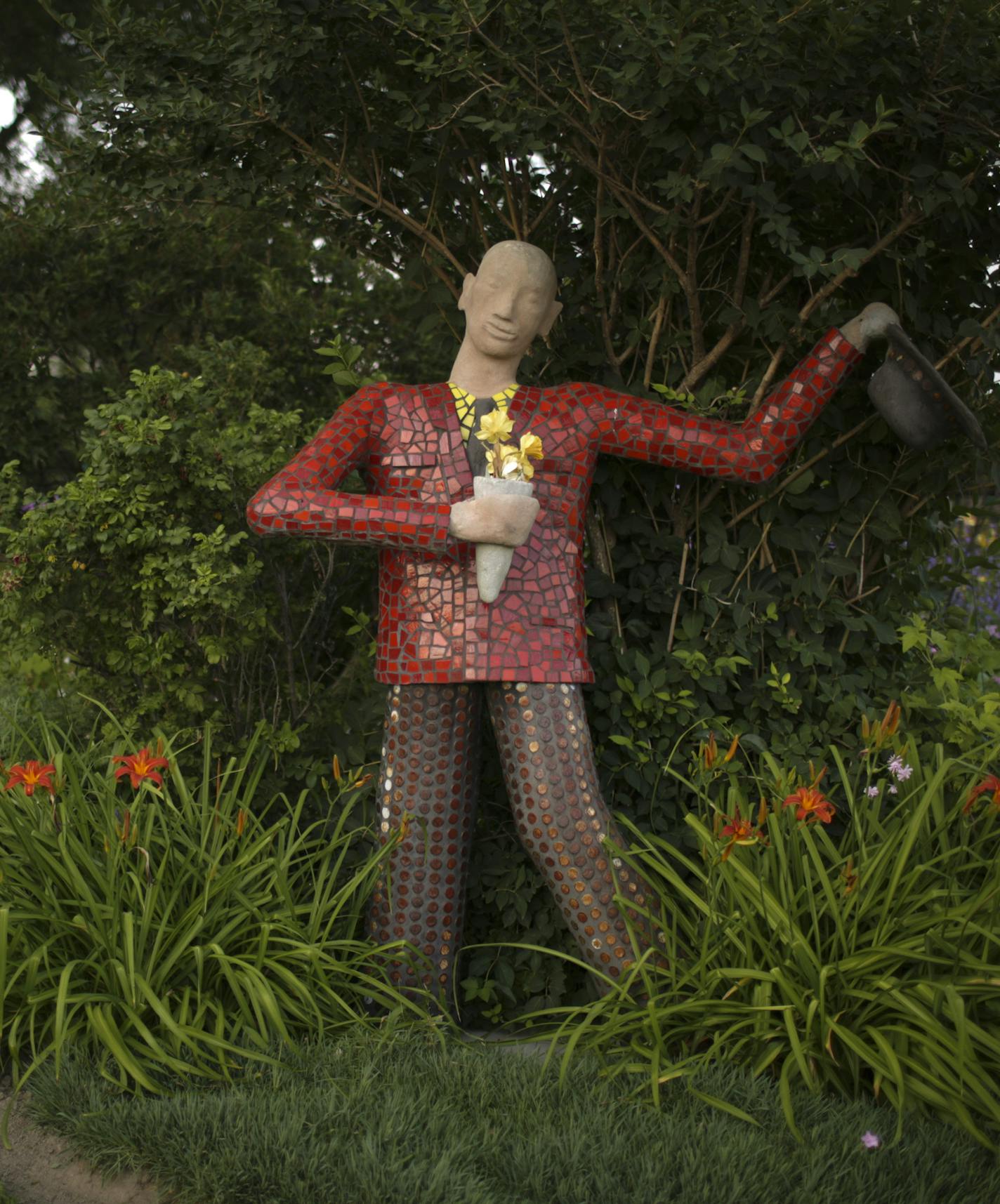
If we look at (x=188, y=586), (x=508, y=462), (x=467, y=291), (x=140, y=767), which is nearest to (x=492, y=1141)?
(x=140, y=767)

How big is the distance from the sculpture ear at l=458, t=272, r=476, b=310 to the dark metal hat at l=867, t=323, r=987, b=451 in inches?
42.1

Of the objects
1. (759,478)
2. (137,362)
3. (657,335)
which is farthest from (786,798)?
(137,362)

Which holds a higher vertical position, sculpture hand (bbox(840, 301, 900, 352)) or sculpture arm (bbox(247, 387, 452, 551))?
sculpture hand (bbox(840, 301, 900, 352))

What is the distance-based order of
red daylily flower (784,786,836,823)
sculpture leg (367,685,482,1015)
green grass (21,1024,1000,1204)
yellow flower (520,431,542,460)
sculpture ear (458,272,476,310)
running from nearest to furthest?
green grass (21,1024,1000,1204)
red daylily flower (784,786,836,823)
yellow flower (520,431,542,460)
sculpture leg (367,685,482,1015)
sculpture ear (458,272,476,310)

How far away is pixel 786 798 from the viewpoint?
2.68 meters

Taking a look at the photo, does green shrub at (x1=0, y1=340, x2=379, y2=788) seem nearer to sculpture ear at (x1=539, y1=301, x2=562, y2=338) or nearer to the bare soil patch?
sculpture ear at (x1=539, y1=301, x2=562, y2=338)

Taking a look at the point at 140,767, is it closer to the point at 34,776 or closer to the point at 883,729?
the point at 34,776

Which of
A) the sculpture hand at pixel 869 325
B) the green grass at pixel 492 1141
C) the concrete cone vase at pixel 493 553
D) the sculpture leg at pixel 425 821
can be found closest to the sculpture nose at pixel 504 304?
the concrete cone vase at pixel 493 553

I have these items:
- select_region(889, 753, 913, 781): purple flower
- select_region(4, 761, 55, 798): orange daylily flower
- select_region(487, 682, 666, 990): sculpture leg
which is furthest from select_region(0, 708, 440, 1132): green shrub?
select_region(889, 753, 913, 781): purple flower

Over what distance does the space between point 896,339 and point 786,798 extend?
120cm

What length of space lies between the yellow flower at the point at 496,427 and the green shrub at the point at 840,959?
38.1 inches

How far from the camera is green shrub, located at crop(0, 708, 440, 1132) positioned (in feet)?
8.71

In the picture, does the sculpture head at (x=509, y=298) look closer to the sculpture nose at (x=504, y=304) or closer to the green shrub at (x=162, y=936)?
the sculpture nose at (x=504, y=304)

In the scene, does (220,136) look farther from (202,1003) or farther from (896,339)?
(202,1003)
